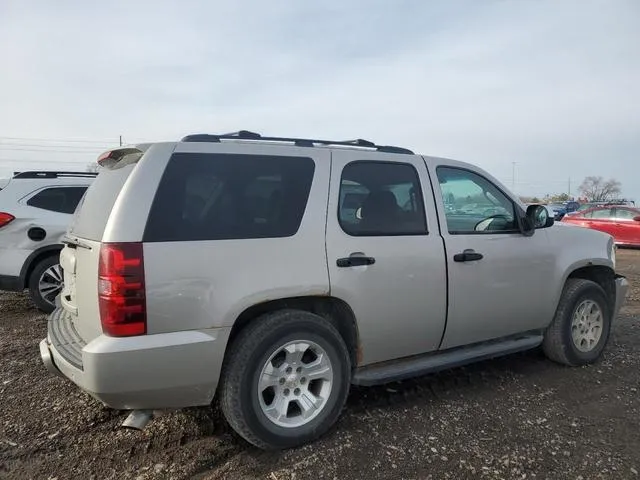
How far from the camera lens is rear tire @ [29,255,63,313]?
6.32 meters

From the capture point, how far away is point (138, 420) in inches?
115

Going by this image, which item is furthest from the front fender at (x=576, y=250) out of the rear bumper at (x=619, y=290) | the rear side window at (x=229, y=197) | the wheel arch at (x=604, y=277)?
the rear side window at (x=229, y=197)

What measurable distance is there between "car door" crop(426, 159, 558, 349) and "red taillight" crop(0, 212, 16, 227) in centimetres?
515

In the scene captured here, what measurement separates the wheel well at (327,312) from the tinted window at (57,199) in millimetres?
4513

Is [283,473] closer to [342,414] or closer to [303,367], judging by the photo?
[303,367]

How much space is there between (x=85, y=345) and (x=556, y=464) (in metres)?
2.82

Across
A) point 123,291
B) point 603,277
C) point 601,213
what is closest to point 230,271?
point 123,291

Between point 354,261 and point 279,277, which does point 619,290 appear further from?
point 279,277

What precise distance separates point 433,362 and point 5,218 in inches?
211

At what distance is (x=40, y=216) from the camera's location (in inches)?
253

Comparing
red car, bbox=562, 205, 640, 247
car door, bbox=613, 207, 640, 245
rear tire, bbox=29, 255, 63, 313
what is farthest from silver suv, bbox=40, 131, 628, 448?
car door, bbox=613, 207, 640, 245

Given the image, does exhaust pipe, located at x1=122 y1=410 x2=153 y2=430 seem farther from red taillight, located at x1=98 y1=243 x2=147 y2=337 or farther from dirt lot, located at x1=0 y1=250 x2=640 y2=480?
red taillight, located at x1=98 y1=243 x2=147 y2=337

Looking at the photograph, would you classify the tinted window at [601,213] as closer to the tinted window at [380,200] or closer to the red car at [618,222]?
the red car at [618,222]

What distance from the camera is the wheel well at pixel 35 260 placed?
6.26 meters
